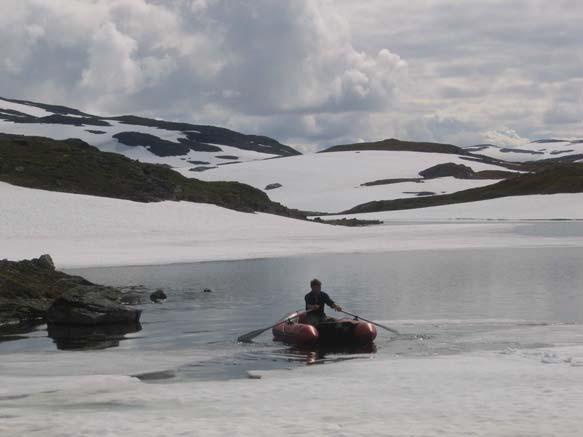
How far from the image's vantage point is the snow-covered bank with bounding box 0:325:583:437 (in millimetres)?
14062

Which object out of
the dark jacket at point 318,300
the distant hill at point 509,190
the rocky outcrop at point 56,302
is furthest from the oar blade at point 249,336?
the distant hill at point 509,190

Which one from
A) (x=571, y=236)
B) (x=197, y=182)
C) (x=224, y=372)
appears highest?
(x=197, y=182)

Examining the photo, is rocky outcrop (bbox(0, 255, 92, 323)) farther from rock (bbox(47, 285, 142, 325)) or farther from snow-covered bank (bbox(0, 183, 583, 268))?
snow-covered bank (bbox(0, 183, 583, 268))

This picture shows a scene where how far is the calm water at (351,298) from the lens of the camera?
87.9 feet

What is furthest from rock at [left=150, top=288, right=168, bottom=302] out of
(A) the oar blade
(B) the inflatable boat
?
(B) the inflatable boat

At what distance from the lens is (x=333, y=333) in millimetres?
27016

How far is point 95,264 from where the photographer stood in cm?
5738

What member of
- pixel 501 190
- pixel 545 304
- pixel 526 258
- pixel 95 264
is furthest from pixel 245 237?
pixel 501 190

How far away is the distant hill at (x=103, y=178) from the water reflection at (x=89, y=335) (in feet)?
203

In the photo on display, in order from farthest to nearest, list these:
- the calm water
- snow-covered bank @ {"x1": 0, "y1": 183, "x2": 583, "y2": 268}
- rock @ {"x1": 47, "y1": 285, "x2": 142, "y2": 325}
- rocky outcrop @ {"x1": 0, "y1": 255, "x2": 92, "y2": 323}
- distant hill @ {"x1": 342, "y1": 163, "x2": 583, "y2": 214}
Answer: distant hill @ {"x1": 342, "y1": 163, "x2": 583, "y2": 214}
snow-covered bank @ {"x1": 0, "y1": 183, "x2": 583, "y2": 268}
rocky outcrop @ {"x1": 0, "y1": 255, "x2": 92, "y2": 323}
rock @ {"x1": 47, "y1": 285, "x2": 142, "y2": 325}
the calm water

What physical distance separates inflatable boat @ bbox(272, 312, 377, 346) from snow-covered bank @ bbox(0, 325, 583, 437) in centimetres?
415

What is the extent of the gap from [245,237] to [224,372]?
59854 millimetres

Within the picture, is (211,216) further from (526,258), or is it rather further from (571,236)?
(526,258)

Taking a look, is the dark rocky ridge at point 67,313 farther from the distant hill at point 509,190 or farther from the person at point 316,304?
the distant hill at point 509,190
